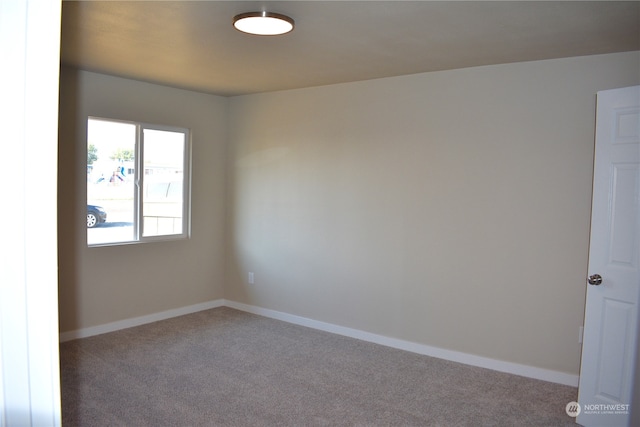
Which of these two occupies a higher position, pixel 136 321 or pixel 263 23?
pixel 263 23

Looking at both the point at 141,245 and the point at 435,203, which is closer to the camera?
the point at 435,203

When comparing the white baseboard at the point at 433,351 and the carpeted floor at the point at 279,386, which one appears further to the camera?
the white baseboard at the point at 433,351

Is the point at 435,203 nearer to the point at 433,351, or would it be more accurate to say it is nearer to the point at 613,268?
the point at 433,351

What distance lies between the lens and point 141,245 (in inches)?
197

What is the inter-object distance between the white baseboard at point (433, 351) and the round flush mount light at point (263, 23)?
9.71ft

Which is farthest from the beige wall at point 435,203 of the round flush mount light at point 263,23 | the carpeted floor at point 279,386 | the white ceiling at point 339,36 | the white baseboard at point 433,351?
the round flush mount light at point 263,23

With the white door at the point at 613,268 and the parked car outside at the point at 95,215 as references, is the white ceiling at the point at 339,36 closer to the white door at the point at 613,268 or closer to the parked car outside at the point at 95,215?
the white door at the point at 613,268

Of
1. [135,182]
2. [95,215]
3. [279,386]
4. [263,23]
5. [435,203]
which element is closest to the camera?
[263,23]

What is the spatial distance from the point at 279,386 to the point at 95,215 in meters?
2.50

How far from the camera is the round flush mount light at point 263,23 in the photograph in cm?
275

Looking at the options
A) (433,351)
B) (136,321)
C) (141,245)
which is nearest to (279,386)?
(433,351)

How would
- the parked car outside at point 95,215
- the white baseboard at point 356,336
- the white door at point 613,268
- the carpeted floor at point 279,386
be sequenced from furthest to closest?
the parked car outside at point 95,215 → the white baseboard at point 356,336 → the carpeted floor at point 279,386 → the white door at point 613,268

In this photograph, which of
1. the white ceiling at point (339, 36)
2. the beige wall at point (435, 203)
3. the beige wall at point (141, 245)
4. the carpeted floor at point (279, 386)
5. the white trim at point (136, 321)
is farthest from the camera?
the white trim at point (136, 321)

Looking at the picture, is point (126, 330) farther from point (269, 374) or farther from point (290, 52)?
point (290, 52)
